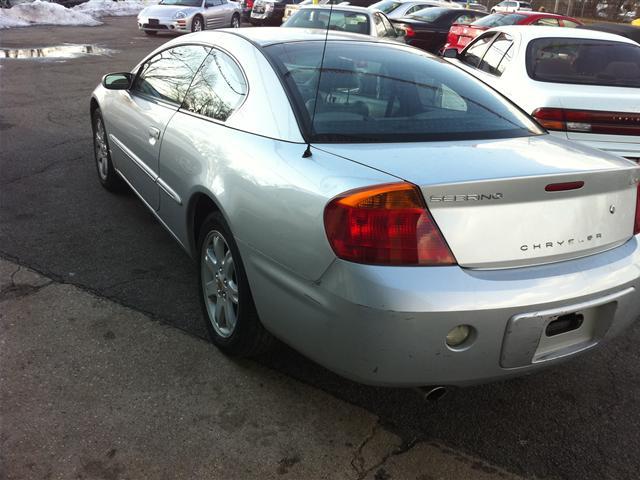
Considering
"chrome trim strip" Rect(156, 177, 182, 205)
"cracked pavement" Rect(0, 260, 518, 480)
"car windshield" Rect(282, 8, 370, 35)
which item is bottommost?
"cracked pavement" Rect(0, 260, 518, 480)

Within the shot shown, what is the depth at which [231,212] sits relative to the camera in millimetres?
2719

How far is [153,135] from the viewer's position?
3756 mm

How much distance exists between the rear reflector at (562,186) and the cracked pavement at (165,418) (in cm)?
112

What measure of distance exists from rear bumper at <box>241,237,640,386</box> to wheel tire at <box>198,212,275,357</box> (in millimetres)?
374

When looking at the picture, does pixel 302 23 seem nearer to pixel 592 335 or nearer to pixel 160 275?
pixel 160 275

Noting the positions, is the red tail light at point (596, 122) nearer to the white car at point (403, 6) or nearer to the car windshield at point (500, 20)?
the car windshield at point (500, 20)

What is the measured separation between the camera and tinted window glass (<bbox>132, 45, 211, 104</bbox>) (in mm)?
3699

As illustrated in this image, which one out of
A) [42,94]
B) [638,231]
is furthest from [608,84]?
[42,94]

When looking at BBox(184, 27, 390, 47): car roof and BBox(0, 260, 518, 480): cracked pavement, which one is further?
BBox(184, 27, 390, 47): car roof

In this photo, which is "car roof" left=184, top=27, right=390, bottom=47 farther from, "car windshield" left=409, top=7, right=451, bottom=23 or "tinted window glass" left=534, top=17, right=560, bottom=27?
"car windshield" left=409, top=7, right=451, bottom=23

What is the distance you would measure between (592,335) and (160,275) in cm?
257

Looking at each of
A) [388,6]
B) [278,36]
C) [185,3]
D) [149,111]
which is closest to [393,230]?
[278,36]

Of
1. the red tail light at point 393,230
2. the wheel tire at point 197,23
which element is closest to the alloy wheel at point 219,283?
the red tail light at point 393,230

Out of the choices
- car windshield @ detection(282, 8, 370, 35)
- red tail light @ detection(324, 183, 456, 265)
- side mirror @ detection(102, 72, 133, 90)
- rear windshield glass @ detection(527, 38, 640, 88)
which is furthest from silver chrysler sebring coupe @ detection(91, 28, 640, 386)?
car windshield @ detection(282, 8, 370, 35)
